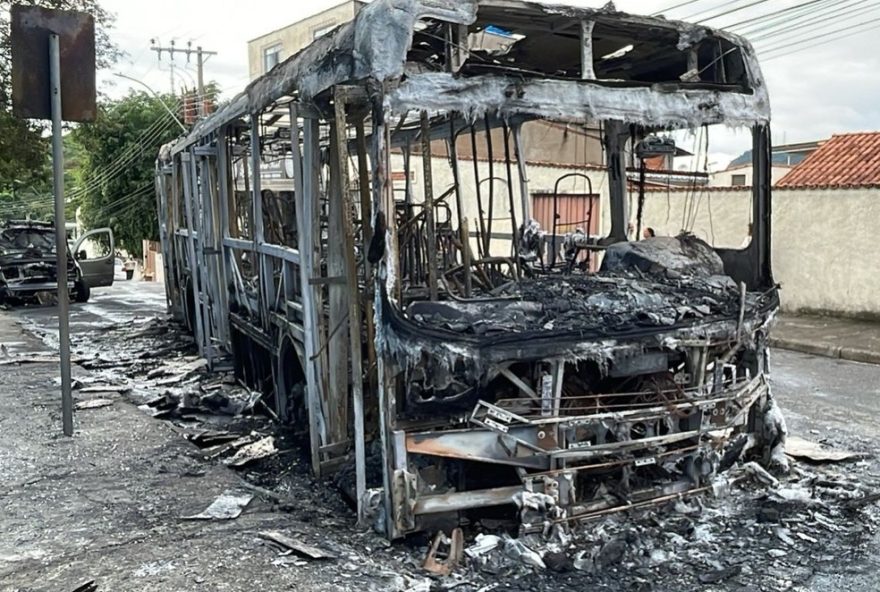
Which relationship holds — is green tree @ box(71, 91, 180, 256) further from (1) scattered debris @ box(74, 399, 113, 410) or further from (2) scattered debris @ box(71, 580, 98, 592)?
(2) scattered debris @ box(71, 580, 98, 592)

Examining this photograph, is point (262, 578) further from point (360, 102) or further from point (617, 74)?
point (617, 74)

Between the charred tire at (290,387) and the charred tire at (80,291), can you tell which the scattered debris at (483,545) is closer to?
the charred tire at (290,387)

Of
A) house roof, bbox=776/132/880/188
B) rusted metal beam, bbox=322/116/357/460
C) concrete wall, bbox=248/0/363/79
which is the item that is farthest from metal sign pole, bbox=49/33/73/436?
concrete wall, bbox=248/0/363/79

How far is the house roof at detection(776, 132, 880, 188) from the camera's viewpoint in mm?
12945

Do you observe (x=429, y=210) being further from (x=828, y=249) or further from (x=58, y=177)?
(x=828, y=249)

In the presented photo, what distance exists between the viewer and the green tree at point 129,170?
29.5 m

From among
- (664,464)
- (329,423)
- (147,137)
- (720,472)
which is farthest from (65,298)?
(147,137)

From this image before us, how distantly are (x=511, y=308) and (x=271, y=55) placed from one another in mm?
32310

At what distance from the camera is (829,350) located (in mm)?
10352

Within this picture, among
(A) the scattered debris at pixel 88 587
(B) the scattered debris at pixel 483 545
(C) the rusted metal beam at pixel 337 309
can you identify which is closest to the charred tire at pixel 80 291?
(C) the rusted metal beam at pixel 337 309

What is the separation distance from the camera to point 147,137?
29.8m

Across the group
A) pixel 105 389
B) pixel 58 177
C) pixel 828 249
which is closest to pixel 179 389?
pixel 105 389

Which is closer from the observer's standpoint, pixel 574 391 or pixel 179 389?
pixel 574 391

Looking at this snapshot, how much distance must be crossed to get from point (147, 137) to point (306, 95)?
2803 cm
